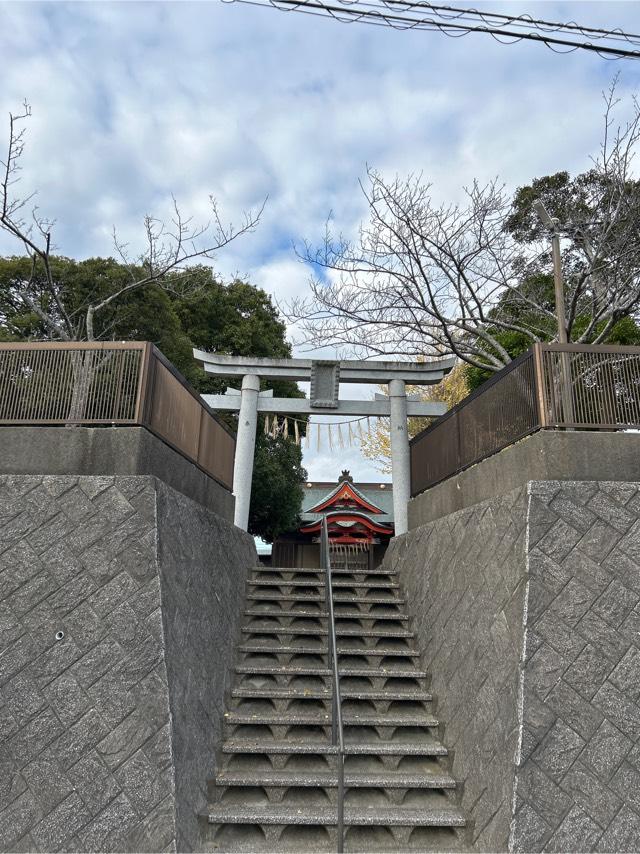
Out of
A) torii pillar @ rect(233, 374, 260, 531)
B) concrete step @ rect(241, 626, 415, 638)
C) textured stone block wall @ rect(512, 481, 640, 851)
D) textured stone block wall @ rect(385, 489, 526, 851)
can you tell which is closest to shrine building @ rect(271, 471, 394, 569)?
torii pillar @ rect(233, 374, 260, 531)

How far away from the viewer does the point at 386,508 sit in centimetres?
1823

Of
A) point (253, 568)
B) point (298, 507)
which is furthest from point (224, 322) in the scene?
point (253, 568)

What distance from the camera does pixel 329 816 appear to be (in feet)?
12.4

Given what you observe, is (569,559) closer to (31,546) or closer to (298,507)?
(31,546)

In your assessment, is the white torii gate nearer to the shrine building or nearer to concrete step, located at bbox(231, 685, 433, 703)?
concrete step, located at bbox(231, 685, 433, 703)

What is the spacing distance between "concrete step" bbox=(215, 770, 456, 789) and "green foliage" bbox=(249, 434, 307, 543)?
32.5 ft

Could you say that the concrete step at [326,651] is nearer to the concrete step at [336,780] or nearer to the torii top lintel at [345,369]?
the concrete step at [336,780]

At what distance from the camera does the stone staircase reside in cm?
373

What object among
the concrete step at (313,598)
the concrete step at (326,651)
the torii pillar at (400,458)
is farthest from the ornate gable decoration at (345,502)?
the concrete step at (326,651)

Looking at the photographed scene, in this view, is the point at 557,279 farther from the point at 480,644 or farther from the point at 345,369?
the point at 345,369

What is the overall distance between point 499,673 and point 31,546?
3585 millimetres

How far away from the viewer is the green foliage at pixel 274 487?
14.1 m

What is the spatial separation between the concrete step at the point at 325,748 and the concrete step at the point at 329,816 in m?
0.43

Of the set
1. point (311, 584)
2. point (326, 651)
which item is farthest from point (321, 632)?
point (311, 584)
